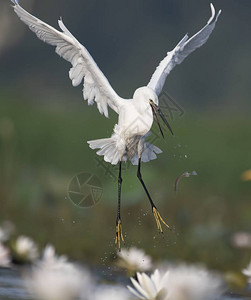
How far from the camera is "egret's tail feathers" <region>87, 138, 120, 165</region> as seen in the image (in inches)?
69.1

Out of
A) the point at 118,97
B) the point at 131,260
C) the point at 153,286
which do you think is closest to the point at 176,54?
the point at 118,97

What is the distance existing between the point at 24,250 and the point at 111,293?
0.46m

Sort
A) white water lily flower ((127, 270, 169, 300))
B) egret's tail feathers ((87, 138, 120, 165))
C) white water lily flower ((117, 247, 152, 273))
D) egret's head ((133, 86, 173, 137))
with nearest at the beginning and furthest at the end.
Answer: white water lily flower ((127, 270, 169, 300)) → egret's head ((133, 86, 173, 137)) → egret's tail feathers ((87, 138, 120, 165)) → white water lily flower ((117, 247, 152, 273))

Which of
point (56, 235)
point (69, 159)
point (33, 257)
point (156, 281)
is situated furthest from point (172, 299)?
point (69, 159)

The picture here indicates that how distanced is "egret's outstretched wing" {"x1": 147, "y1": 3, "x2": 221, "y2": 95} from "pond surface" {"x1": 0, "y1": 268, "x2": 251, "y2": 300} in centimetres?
53

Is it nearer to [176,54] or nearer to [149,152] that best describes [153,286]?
[149,152]

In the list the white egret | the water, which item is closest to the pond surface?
the water

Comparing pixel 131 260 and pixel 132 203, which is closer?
pixel 131 260

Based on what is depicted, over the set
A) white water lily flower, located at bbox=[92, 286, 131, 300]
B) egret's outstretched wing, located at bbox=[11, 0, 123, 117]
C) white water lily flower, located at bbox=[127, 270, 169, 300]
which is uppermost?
egret's outstretched wing, located at bbox=[11, 0, 123, 117]

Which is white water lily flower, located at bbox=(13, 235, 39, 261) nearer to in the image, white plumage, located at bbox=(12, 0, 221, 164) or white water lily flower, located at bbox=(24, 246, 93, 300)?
white water lily flower, located at bbox=(24, 246, 93, 300)

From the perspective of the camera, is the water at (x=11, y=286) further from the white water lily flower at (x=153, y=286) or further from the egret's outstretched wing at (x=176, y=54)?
the egret's outstretched wing at (x=176, y=54)

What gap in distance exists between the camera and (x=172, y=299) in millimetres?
1499

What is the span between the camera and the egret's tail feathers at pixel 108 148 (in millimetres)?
1756

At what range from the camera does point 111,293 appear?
173 centimetres
